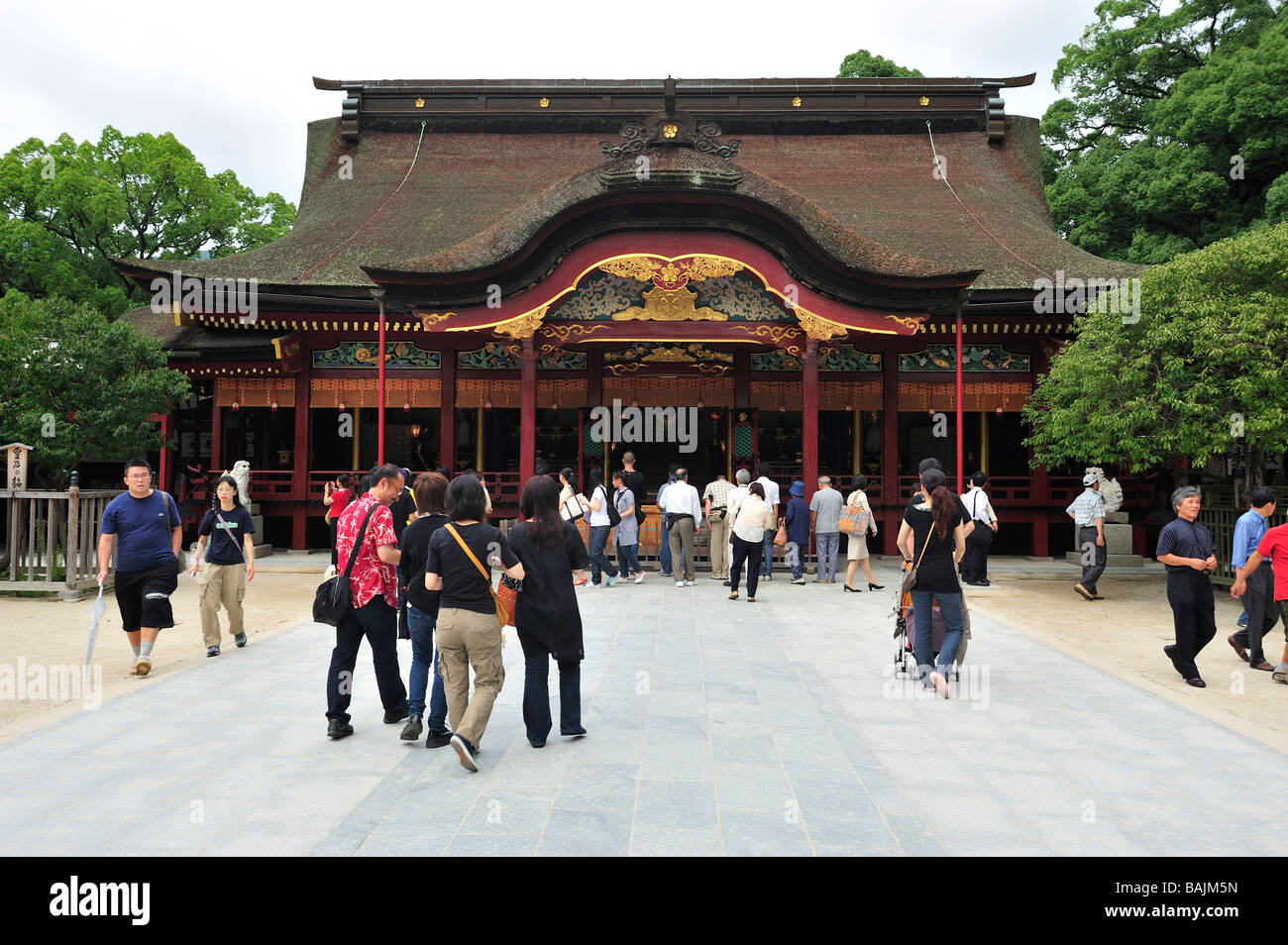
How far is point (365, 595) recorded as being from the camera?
5.00 metres

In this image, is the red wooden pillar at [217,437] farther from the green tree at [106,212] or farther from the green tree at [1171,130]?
the green tree at [1171,130]

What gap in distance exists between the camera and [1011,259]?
49.6ft

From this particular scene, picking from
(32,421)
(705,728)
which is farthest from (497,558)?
(32,421)

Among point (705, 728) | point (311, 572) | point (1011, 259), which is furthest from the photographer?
point (1011, 259)

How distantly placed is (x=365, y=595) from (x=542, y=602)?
1.19m

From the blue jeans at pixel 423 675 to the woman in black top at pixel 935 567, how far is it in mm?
3489

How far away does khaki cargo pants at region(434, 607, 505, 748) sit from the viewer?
4469 millimetres

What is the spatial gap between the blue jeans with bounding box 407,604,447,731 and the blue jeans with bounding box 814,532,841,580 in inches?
312

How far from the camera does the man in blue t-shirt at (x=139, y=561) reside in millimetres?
6660

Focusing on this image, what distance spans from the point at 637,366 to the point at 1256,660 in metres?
11.0

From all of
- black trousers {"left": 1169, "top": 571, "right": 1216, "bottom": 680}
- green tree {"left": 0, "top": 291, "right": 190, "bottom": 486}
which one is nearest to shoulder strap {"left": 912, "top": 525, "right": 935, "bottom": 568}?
black trousers {"left": 1169, "top": 571, "right": 1216, "bottom": 680}

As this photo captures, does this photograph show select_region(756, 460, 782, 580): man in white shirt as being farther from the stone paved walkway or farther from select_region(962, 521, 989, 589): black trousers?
the stone paved walkway

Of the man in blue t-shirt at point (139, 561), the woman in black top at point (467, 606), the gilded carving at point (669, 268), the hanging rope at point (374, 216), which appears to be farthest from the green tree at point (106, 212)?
the woman in black top at point (467, 606)

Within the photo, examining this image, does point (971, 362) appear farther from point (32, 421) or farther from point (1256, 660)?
point (32, 421)
